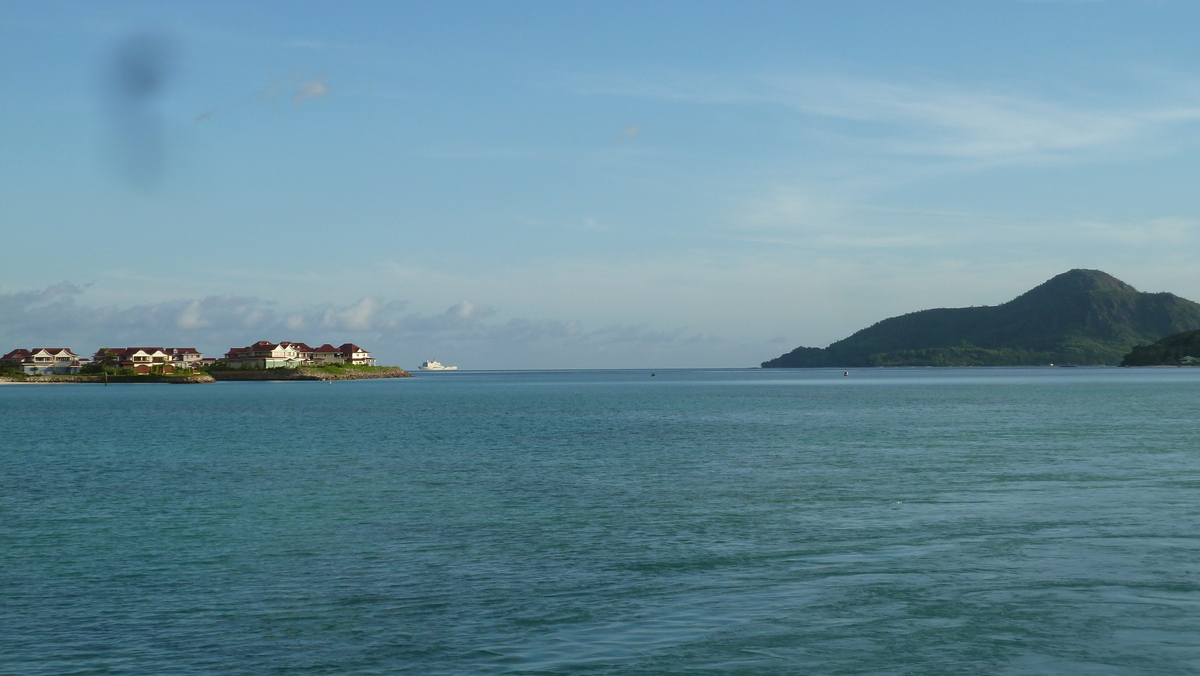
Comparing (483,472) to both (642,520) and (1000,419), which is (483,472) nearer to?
(642,520)

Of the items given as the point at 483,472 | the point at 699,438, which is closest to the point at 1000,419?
the point at 699,438

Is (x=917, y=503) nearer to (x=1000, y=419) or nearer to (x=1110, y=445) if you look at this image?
(x=1110, y=445)

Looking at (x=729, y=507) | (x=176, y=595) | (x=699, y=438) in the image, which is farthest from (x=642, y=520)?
(x=699, y=438)

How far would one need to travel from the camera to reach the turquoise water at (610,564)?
45.2ft

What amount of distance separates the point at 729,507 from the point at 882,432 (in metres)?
35.9

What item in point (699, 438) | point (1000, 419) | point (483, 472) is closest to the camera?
point (483, 472)

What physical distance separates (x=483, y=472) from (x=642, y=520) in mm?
14478

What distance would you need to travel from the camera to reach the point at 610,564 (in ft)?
65.0

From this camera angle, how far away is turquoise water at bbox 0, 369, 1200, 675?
1377 centimetres

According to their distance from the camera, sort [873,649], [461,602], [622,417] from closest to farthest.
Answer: [873,649] < [461,602] < [622,417]

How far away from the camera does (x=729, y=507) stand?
27797 millimetres

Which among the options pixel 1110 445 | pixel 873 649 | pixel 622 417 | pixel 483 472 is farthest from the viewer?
pixel 622 417

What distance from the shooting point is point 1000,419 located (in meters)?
73.1

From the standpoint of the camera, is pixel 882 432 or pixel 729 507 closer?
pixel 729 507
